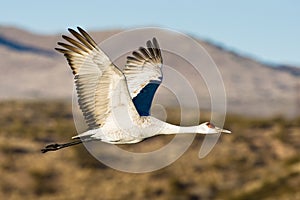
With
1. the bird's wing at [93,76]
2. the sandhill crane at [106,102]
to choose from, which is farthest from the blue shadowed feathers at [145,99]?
the bird's wing at [93,76]

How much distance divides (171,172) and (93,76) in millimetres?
104997

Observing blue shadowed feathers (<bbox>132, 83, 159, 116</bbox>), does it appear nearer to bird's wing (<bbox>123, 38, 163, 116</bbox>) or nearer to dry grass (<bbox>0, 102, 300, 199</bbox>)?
bird's wing (<bbox>123, 38, 163, 116</bbox>)

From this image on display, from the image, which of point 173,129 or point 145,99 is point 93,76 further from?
point 145,99

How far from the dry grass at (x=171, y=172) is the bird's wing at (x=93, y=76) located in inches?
2818

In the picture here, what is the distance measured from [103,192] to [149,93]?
9008 centimetres

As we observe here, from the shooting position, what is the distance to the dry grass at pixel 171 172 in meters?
112

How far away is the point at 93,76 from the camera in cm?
2278

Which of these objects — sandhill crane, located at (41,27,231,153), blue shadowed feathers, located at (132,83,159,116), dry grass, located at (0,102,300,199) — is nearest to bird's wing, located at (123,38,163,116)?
blue shadowed feathers, located at (132,83,159,116)

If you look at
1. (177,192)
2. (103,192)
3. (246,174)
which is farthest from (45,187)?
(246,174)

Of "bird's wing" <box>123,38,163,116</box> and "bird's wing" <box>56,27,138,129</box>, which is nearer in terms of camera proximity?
"bird's wing" <box>56,27,138,129</box>

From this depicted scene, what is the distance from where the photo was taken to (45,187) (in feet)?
394

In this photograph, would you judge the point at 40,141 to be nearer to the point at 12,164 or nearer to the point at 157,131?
the point at 12,164

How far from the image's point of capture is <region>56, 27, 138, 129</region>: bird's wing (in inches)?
874

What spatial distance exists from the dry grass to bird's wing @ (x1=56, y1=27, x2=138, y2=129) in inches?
2818
